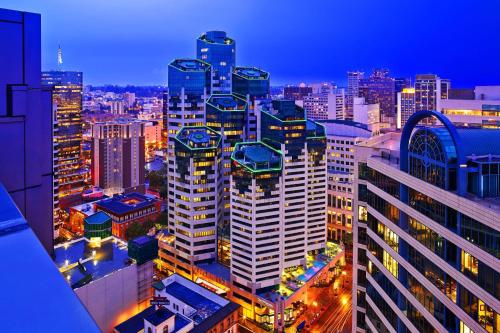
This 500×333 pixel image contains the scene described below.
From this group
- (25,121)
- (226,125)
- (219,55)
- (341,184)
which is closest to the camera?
(25,121)

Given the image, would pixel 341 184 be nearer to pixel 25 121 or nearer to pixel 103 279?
pixel 103 279

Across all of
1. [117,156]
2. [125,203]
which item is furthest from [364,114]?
[125,203]

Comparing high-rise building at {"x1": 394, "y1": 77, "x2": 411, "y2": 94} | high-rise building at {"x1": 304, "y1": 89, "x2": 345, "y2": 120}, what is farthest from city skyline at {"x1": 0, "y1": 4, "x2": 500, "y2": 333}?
high-rise building at {"x1": 394, "y1": 77, "x2": 411, "y2": 94}

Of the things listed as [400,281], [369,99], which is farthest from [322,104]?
[400,281]

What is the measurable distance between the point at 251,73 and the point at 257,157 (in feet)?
37.9

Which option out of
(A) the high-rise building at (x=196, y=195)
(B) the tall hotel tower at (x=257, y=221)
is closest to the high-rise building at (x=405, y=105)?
(A) the high-rise building at (x=196, y=195)

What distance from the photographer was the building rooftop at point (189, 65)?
1094 inches

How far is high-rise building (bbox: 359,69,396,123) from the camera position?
76.7 meters

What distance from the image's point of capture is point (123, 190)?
4028 centimetres

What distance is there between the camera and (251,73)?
30625 millimetres

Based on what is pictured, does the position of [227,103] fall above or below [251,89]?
below

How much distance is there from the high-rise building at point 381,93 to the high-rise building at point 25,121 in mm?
75330

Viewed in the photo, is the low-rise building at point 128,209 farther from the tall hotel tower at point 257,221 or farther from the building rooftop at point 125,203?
the tall hotel tower at point 257,221

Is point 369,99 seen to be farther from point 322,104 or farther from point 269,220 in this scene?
point 269,220
